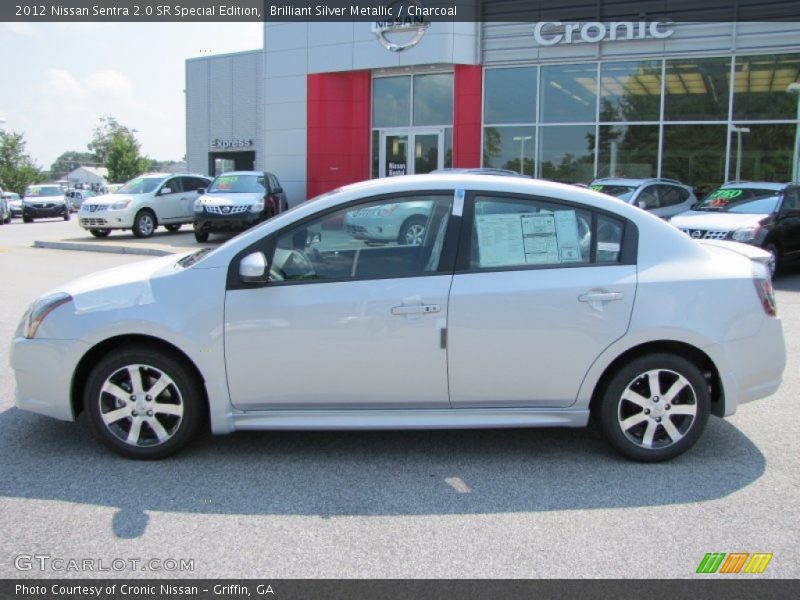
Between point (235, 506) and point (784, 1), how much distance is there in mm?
18485

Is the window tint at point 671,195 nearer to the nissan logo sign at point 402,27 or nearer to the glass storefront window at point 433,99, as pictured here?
the glass storefront window at point 433,99

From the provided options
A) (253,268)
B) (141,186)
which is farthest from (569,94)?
(253,268)

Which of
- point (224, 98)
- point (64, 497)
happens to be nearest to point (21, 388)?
point (64, 497)

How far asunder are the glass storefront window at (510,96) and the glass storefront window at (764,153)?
5164 millimetres

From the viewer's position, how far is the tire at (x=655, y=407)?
14.2ft

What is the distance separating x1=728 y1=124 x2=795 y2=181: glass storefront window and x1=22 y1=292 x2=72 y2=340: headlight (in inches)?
693

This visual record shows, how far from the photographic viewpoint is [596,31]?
752 inches

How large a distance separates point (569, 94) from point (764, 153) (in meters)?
5.01

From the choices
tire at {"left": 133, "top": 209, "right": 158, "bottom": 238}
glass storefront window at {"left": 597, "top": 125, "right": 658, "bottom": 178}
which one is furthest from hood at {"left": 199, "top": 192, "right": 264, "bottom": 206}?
glass storefront window at {"left": 597, "top": 125, "right": 658, "bottom": 178}

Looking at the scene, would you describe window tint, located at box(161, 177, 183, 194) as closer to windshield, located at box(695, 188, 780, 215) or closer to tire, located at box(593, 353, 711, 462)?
windshield, located at box(695, 188, 780, 215)

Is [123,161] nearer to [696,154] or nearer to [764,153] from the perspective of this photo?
[696,154]

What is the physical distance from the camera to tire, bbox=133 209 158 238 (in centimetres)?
1931

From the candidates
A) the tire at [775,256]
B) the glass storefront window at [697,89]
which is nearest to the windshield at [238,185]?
the glass storefront window at [697,89]

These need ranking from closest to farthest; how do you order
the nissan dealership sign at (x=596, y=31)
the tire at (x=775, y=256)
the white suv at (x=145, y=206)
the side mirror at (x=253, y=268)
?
the side mirror at (x=253, y=268)
the tire at (x=775, y=256)
the nissan dealership sign at (x=596, y=31)
the white suv at (x=145, y=206)
